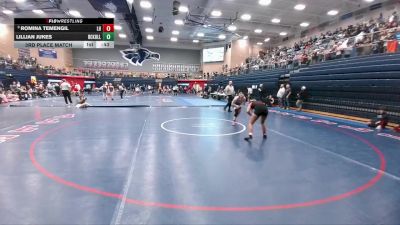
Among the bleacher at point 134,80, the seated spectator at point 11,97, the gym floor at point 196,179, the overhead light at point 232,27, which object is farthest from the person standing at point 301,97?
the bleacher at point 134,80

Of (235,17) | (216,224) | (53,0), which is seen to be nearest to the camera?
(216,224)

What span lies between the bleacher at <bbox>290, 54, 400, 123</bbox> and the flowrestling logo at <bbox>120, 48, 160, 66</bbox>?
28.2 m

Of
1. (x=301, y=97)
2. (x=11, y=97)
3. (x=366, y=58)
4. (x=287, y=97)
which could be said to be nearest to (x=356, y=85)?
(x=366, y=58)

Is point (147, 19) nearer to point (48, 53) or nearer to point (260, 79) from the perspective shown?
point (260, 79)

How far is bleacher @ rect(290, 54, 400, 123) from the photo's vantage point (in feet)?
30.6

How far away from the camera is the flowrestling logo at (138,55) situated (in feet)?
122

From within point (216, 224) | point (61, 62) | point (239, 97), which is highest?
point (61, 62)

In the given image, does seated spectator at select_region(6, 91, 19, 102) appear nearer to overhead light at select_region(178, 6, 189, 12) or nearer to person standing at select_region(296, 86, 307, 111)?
overhead light at select_region(178, 6, 189, 12)

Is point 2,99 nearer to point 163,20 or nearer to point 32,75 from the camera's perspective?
point 32,75

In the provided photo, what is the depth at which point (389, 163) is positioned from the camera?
4.64m

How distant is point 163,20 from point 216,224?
A: 25.0 meters

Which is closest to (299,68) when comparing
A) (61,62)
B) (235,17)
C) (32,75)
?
(235,17)
